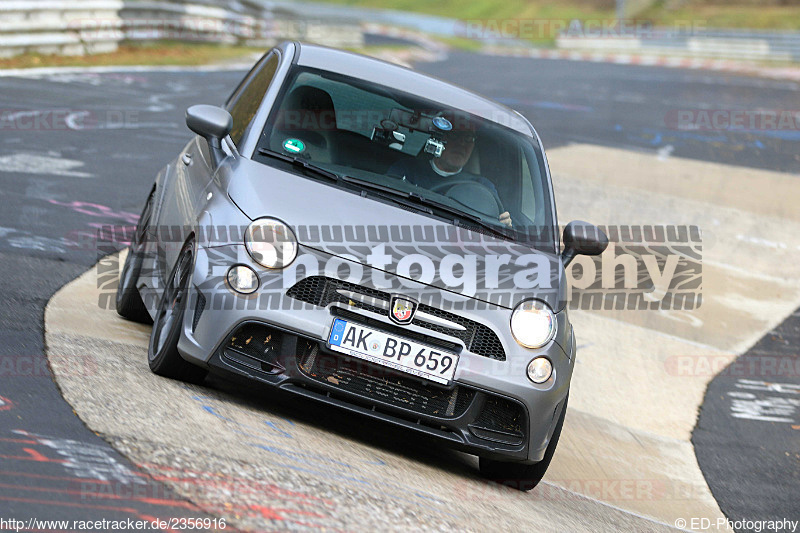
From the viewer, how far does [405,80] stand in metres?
6.40

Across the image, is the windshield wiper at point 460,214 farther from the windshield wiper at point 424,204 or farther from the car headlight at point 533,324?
the car headlight at point 533,324

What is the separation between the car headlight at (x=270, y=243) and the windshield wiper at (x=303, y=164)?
2.02 feet

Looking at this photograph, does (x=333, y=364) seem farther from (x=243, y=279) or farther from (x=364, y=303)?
(x=243, y=279)

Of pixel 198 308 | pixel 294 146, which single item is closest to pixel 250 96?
pixel 294 146

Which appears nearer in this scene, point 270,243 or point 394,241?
point 270,243

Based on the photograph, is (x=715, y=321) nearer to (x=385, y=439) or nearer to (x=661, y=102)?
(x=385, y=439)

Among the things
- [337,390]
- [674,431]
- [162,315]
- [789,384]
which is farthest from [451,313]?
[789,384]

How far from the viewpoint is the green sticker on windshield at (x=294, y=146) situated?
222 inches

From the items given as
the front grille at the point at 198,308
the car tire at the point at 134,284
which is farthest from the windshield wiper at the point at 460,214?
the car tire at the point at 134,284

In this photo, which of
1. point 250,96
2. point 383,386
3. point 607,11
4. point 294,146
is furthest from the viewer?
point 607,11

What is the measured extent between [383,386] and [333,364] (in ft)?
0.81

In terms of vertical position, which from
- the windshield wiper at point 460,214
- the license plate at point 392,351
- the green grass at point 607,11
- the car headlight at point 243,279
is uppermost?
the green grass at point 607,11

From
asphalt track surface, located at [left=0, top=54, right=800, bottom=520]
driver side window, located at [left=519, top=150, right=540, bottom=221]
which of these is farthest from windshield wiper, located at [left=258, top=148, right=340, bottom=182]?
asphalt track surface, located at [left=0, top=54, right=800, bottom=520]

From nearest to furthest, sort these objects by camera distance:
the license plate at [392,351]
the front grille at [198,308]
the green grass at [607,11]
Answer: the license plate at [392,351] < the front grille at [198,308] < the green grass at [607,11]
